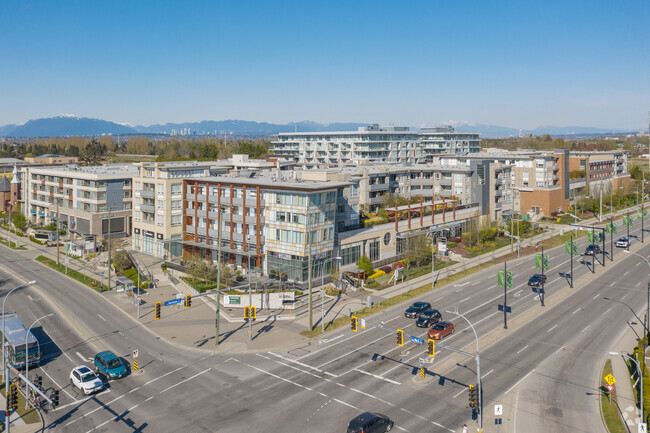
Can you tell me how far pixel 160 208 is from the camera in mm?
86875

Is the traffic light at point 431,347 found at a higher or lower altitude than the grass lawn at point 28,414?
higher

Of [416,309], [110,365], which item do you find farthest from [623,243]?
[110,365]

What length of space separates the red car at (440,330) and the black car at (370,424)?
56.2 ft

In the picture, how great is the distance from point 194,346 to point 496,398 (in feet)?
90.3

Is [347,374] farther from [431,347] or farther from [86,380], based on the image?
[86,380]

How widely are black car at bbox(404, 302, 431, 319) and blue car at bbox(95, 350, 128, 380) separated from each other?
29.2 meters

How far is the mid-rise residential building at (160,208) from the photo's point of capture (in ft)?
281

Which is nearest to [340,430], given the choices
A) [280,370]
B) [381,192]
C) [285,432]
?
[285,432]

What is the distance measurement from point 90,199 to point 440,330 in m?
77.9

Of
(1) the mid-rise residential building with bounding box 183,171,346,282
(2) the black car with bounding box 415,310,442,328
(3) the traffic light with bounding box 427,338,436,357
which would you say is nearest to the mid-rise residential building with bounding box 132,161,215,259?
(1) the mid-rise residential building with bounding box 183,171,346,282

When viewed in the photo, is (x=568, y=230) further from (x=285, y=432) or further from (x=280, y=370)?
(x=285, y=432)

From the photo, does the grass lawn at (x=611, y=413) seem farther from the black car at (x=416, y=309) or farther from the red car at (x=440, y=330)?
the black car at (x=416, y=309)

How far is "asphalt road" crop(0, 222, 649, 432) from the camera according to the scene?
114 ft

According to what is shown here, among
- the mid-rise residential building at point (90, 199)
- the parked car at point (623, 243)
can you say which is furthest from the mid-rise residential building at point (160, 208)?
the parked car at point (623, 243)
